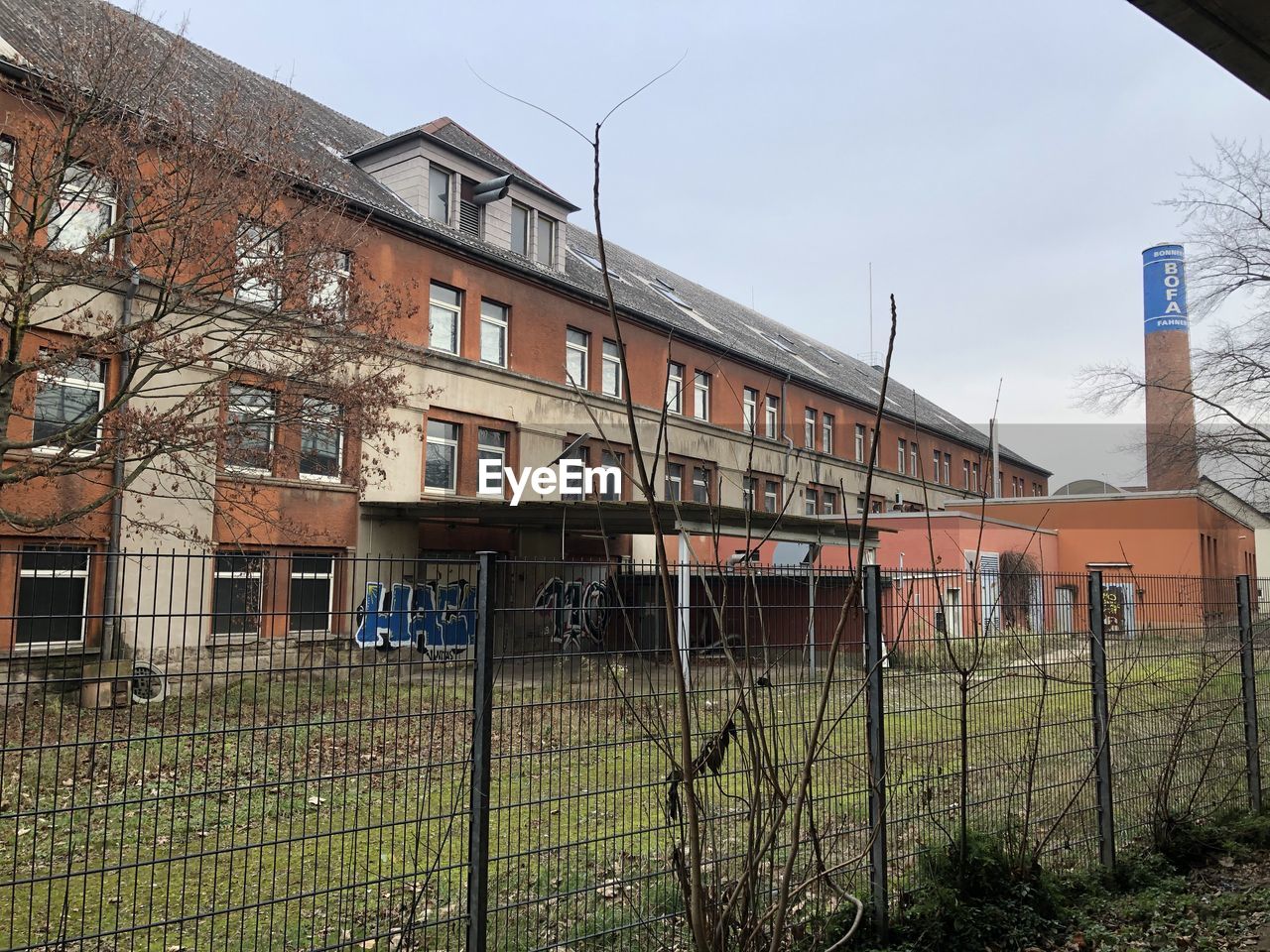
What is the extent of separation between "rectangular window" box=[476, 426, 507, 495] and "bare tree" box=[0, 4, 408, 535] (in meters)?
6.62

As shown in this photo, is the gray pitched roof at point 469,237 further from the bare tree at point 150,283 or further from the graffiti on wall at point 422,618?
the graffiti on wall at point 422,618

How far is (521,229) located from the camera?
25.7m

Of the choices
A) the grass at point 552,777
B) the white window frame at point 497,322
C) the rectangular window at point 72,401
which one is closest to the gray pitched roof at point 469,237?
the white window frame at point 497,322

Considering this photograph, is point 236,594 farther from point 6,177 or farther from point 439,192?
point 439,192

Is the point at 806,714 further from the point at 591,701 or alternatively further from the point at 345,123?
the point at 345,123

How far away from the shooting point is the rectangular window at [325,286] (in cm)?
1421

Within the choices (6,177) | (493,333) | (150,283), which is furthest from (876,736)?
(493,333)

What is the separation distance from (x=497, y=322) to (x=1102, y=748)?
66.4ft

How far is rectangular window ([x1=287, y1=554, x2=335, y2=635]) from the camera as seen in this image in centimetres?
315

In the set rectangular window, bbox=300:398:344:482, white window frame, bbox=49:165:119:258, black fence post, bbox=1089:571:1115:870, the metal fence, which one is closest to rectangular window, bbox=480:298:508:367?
rectangular window, bbox=300:398:344:482

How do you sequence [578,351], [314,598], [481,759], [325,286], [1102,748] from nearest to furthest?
[481,759] < [314,598] < [1102,748] < [325,286] < [578,351]

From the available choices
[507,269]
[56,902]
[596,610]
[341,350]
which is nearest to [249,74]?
[507,269]

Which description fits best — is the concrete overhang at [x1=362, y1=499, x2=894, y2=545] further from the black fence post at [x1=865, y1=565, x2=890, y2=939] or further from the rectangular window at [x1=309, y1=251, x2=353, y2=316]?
the black fence post at [x1=865, y1=565, x2=890, y2=939]

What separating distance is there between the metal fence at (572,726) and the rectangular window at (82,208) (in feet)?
24.7
